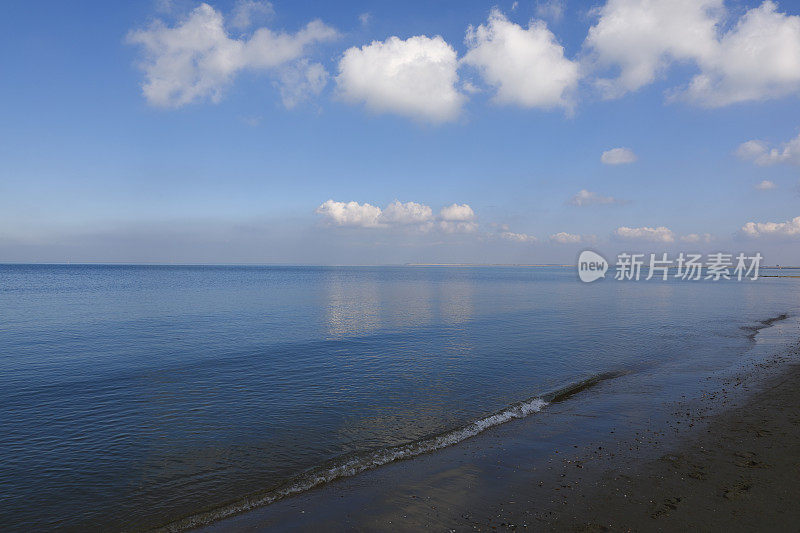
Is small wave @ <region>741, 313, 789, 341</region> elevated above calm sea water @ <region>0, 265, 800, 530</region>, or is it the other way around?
small wave @ <region>741, 313, 789, 341</region>

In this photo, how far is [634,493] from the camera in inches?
400

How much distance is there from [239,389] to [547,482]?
15.3m

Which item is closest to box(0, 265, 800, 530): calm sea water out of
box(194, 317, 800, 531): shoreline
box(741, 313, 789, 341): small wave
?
box(741, 313, 789, 341): small wave

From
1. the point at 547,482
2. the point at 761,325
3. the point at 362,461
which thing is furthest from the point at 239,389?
the point at 761,325

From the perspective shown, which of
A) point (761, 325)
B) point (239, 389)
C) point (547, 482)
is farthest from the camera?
point (761, 325)

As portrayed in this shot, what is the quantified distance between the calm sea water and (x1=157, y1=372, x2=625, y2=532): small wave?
1.16ft

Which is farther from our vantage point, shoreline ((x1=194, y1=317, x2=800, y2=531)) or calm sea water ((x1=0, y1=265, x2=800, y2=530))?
calm sea water ((x1=0, y1=265, x2=800, y2=530))

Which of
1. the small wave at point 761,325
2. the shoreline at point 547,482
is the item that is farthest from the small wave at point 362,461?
the small wave at point 761,325

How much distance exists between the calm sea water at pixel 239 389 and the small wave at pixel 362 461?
0.35 meters

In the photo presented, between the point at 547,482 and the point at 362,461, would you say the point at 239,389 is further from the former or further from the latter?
the point at 547,482

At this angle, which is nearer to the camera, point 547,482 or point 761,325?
point 547,482

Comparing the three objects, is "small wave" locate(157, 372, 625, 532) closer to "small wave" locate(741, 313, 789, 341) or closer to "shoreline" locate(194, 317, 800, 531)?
"shoreline" locate(194, 317, 800, 531)

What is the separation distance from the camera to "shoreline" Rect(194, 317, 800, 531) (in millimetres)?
9312

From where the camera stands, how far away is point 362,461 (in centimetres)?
1290
